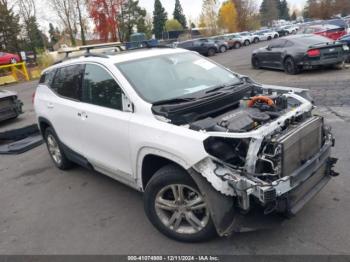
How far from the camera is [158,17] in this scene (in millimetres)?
75188

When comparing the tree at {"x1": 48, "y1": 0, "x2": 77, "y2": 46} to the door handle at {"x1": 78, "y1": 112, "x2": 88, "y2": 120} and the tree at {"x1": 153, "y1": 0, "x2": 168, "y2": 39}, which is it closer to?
the tree at {"x1": 153, "y1": 0, "x2": 168, "y2": 39}

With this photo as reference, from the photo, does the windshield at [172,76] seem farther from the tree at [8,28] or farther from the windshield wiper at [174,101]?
the tree at [8,28]

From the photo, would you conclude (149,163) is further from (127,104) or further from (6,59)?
(6,59)

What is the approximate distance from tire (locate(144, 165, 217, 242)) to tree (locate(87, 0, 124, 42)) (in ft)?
156

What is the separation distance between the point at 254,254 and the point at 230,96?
1.66 m

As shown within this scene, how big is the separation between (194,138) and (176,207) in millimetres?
794

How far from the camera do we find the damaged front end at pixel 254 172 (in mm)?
2816

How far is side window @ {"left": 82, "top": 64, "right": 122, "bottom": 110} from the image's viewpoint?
384 cm

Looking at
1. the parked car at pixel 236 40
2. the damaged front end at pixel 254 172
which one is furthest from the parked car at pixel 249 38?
the damaged front end at pixel 254 172

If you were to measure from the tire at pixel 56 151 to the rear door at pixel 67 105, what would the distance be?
0.27m

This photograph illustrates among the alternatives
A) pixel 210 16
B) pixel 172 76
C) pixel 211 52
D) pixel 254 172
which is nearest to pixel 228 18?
pixel 210 16

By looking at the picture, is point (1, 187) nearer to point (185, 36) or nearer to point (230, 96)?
point (230, 96)

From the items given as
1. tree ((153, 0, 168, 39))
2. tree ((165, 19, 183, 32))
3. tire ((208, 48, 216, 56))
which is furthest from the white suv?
tree ((165, 19, 183, 32))

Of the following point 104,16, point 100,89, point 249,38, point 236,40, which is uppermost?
point 104,16
